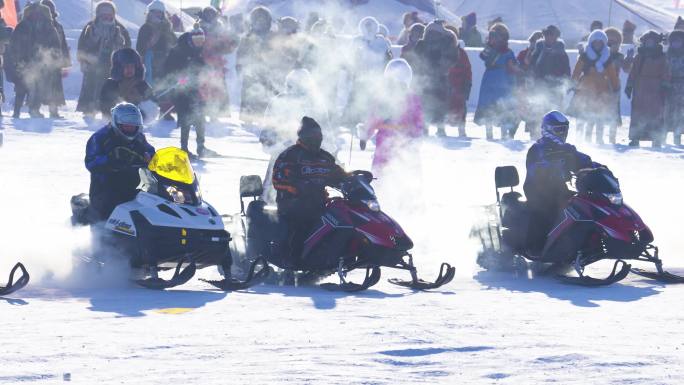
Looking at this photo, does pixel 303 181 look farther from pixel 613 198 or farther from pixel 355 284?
pixel 613 198

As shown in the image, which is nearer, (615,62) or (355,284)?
(355,284)

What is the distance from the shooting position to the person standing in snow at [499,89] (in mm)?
26609

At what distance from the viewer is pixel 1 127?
80.9 feet

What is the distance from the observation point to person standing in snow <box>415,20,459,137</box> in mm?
26328

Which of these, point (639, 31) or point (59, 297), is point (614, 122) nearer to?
point (639, 31)

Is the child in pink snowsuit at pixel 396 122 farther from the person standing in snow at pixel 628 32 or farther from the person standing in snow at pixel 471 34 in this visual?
the person standing in snow at pixel 628 32

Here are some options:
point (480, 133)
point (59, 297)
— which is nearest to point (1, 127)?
point (480, 133)

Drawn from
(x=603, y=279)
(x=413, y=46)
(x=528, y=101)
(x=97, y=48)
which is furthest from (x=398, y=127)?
(x=528, y=101)

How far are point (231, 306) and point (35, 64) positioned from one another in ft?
51.0

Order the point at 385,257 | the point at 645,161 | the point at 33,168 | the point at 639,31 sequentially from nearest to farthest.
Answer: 1. the point at 385,257
2. the point at 33,168
3. the point at 645,161
4. the point at 639,31

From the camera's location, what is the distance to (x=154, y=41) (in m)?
26.1

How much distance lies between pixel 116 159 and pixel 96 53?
45.9ft

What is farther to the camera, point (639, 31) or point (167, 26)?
point (639, 31)

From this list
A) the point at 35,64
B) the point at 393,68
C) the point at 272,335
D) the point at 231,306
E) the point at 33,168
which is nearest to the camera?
the point at 272,335
